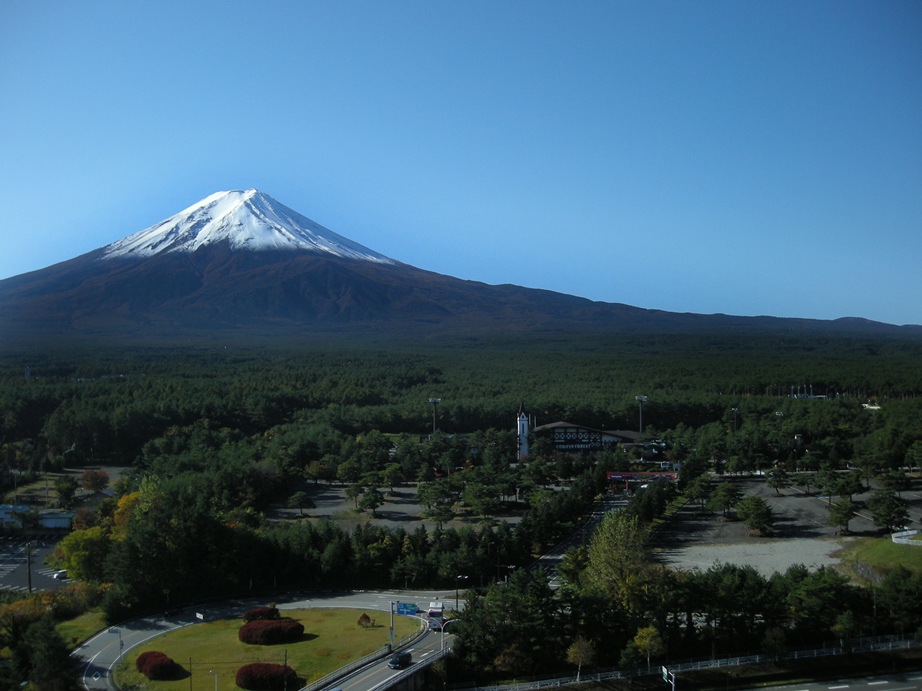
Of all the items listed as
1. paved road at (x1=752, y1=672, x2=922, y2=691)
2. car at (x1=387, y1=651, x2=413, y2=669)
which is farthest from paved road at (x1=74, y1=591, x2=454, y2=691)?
paved road at (x1=752, y1=672, x2=922, y2=691)

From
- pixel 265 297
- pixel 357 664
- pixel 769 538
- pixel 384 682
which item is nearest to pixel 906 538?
pixel 769 538

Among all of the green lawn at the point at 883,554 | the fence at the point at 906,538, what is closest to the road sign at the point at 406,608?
the green lawn at the point at 883,554

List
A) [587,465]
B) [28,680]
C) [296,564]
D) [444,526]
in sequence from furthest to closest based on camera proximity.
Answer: [587,465] → [444,526] → [296,564] → [28,680]

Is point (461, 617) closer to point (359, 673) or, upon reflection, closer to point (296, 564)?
point (359, 673)

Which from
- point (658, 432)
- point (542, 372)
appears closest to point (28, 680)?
point (658, 432)

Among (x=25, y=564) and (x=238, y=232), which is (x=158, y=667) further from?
(x=238, y=232)

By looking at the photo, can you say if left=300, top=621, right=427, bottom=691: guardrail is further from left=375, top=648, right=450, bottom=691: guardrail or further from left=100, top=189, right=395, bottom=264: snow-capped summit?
left=100, top=189, right=395, bottom=264: snow-capped summit
